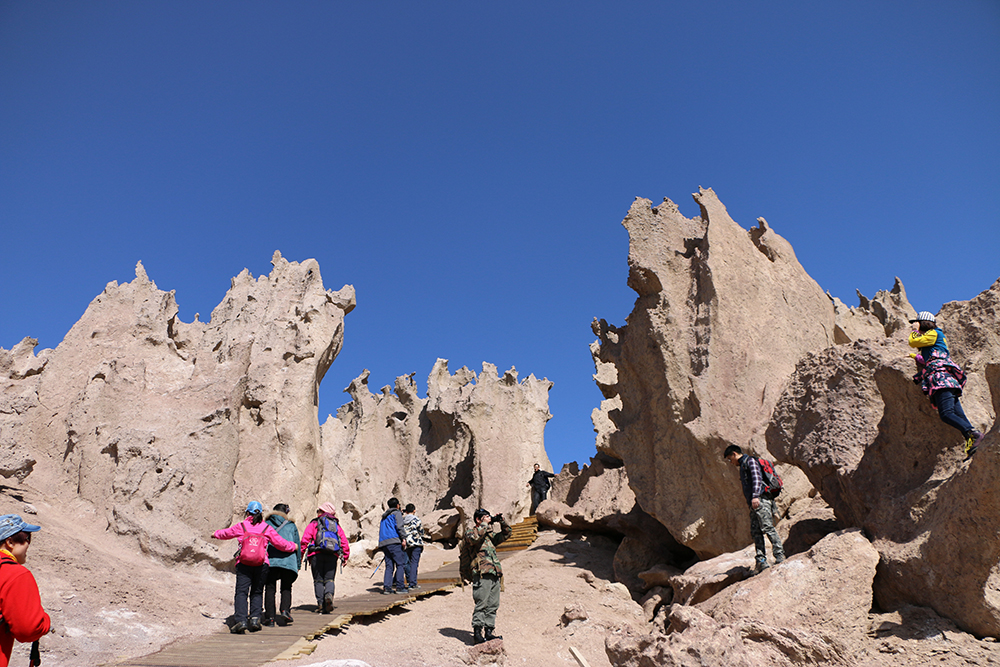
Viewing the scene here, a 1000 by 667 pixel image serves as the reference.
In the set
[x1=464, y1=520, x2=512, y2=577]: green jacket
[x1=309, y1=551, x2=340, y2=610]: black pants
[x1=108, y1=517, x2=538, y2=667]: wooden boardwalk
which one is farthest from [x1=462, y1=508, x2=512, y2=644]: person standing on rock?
[x1=309, y1=551, x2=340, y2=610]: black pants

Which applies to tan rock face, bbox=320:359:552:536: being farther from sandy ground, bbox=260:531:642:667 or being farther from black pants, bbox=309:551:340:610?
black pants, bbox=309:551:340:610

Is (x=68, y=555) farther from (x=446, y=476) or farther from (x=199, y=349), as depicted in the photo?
(x=446, y=476)

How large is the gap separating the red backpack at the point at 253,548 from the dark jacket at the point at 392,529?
3.13 m

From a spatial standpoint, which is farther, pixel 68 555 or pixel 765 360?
pixel 765 360

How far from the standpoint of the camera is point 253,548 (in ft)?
21.4

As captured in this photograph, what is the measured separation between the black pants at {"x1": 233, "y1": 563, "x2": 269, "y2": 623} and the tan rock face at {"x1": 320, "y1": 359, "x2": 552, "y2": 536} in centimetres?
1014

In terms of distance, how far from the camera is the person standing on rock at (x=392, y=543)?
380 inches

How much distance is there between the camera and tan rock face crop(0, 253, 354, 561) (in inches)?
393

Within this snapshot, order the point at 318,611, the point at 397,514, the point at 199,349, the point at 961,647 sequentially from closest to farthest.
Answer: the point at 961,647
the point at 318,611
the point at 397,514
the point at 199,349

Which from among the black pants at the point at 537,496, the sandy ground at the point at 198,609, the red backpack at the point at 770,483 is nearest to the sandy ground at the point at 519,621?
the sandy ground at the point at 198,609

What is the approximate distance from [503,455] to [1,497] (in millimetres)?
13222

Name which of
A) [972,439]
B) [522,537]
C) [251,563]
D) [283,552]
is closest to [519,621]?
[283,552]

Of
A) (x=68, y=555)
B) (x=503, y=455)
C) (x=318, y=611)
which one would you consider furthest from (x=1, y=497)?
(x=503, y=455)

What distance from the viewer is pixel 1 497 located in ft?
27.9
